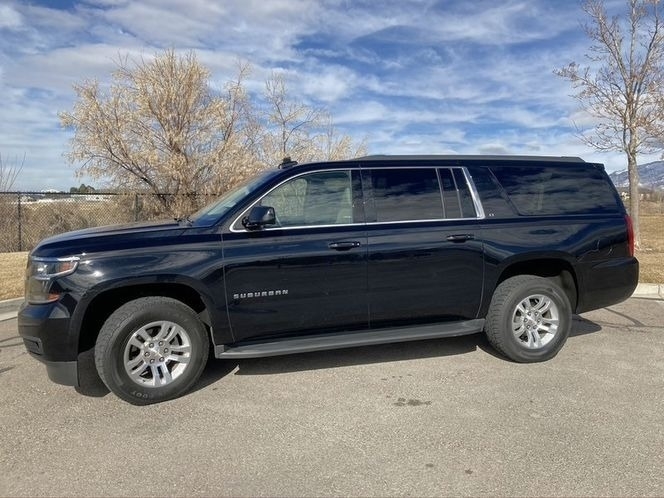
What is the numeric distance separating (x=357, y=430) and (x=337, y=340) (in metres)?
0.95

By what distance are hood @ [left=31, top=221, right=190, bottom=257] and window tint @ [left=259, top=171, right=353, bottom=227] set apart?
2.71ft

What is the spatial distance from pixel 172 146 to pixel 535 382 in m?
12.6

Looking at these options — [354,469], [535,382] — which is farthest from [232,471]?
[535,382]

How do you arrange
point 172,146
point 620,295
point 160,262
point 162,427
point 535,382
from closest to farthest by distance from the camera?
point 162,427
point 160,262
point 535,382
point 620,295
point 172,146

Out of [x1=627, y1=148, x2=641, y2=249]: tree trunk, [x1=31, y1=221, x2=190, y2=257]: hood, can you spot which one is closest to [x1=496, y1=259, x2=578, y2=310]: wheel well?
[x1=31, y1=221, x2=190, y2=257]: hood

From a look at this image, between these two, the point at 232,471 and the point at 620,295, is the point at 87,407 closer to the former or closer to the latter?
the point at 232,471

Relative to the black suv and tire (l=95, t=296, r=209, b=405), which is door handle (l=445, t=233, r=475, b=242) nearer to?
the black suv

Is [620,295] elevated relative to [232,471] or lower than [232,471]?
elevated

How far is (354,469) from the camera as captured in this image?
2.92 meters

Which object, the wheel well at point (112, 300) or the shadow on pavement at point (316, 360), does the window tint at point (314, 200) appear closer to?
the wheel well at point (112, 300)

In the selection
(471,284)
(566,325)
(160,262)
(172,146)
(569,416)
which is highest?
(172,146)

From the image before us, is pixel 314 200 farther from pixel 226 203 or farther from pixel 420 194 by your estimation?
pixel 420 194

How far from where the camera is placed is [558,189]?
4.96m

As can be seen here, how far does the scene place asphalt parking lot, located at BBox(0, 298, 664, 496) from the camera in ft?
9.20
